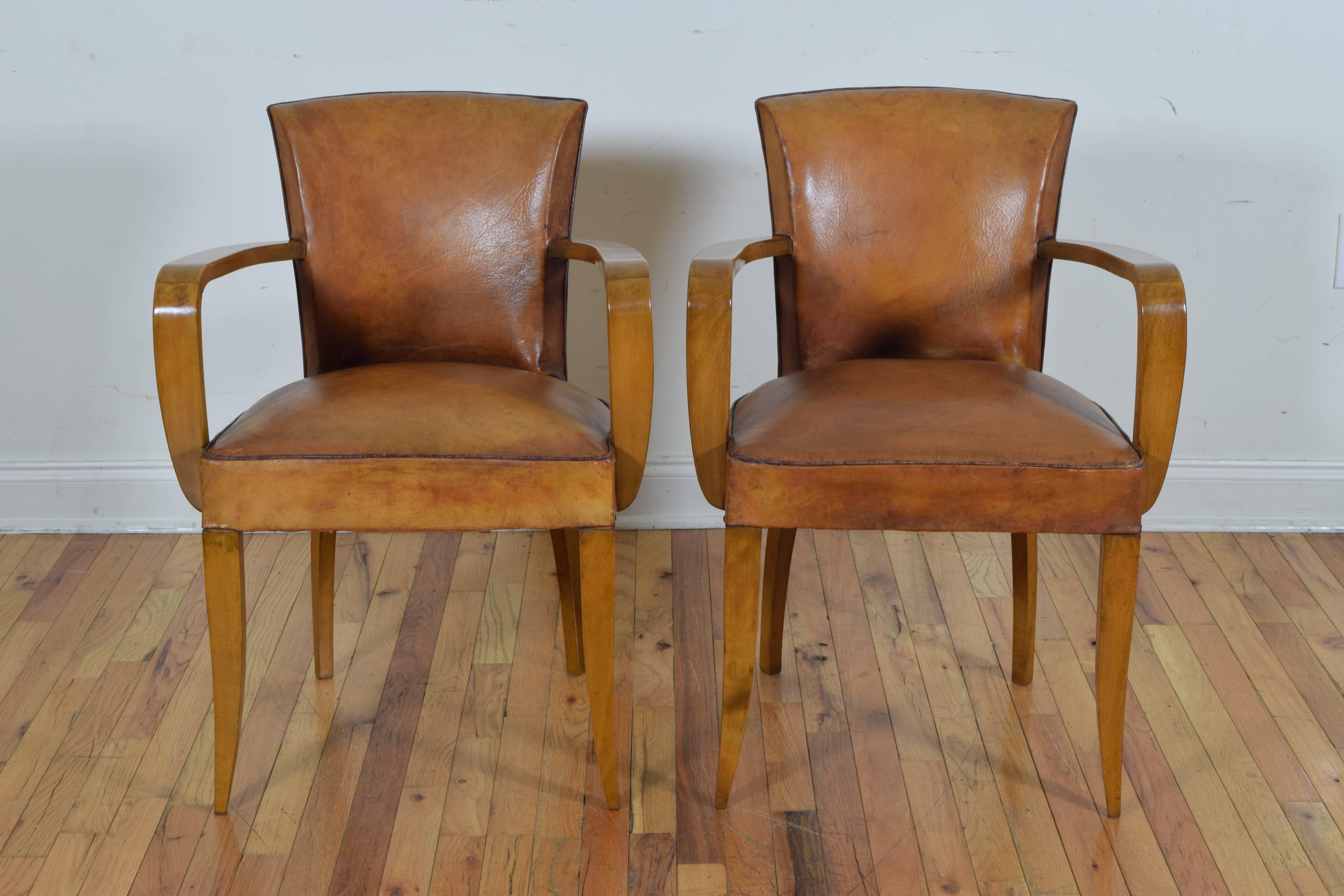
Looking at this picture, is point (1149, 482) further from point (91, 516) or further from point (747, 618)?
point (91, 516)

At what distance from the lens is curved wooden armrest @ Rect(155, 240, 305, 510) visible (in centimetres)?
138

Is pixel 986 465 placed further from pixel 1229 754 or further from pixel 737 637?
pixel 1229 754

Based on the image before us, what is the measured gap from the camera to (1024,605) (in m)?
1.79

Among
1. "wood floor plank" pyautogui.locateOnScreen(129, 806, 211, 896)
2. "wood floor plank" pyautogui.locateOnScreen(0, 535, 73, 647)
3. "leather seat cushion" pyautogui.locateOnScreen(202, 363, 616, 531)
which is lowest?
"wood floor plank" pyautogui.locateOnScreen(129, 806, 211, 896)

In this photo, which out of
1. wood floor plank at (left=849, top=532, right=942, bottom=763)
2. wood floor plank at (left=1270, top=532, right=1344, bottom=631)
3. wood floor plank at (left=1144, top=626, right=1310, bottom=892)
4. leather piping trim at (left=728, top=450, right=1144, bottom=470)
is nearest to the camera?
leather piping trim at (left=728, top=450, right=1144, bottom=470)

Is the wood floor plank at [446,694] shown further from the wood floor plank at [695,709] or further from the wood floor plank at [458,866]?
the wood floor plank at [695,709]

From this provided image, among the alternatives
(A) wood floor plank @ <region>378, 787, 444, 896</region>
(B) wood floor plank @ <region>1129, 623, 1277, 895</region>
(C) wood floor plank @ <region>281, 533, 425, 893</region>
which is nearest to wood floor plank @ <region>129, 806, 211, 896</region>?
(C) wood floor plank @ <region>281, 533, 425, 893</region>

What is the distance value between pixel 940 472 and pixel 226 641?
850 millimetres

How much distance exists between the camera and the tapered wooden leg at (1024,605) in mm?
1743

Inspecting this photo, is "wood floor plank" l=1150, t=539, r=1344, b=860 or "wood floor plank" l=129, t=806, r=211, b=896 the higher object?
Answer: "wood floor plank" l=1150, t=539, r=1344, b=860

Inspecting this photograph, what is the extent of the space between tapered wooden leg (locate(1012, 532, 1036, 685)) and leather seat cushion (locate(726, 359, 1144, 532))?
0.33m

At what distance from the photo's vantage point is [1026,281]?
1.70 m

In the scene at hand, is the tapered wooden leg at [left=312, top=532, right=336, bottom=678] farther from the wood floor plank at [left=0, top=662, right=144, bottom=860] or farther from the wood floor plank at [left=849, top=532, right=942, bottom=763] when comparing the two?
the wood floor plank at [left=849, top=532, right=942, bottom=763]

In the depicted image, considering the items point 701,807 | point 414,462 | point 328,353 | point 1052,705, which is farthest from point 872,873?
point 328,353
